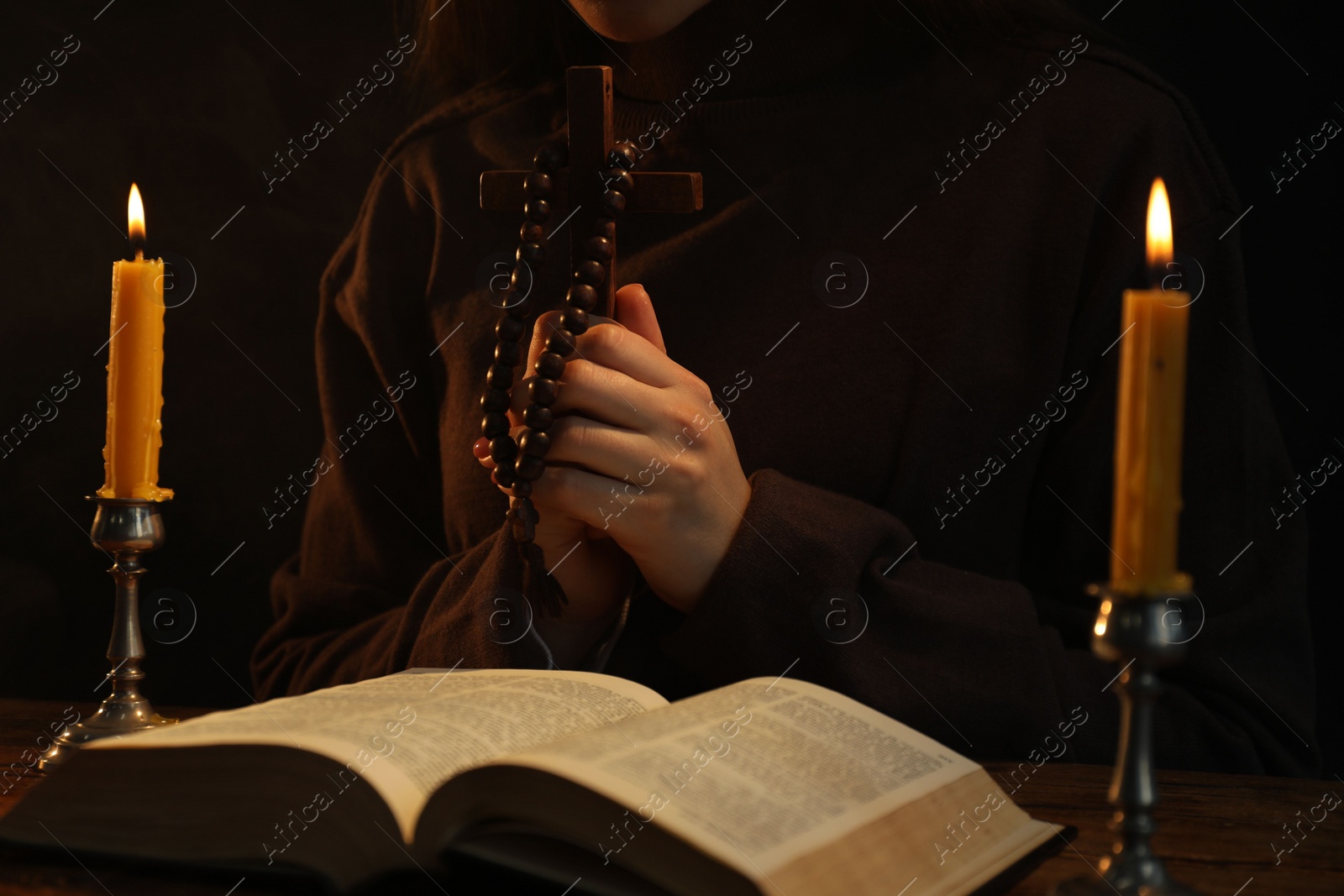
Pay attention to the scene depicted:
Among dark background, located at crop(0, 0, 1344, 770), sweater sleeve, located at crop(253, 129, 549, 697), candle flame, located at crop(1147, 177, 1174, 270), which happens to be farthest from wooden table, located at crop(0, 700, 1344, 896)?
dark background, located at crop(0, 0, 1344, 770)

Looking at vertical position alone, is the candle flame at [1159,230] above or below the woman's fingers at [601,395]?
below

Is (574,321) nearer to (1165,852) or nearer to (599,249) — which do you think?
(599,249)

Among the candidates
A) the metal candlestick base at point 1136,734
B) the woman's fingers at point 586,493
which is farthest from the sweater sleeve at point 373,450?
the metal candlestick base at point 1136,734

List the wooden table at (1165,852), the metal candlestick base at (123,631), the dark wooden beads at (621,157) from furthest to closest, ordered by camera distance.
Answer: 1. the dark wooden beads at (621,157)
2. the metal candlestick base at (123,631)
3. the wooden table at (1165,852)

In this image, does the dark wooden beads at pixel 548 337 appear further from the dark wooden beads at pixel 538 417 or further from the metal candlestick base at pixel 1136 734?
the metal candlestick base at pixel 1136 734

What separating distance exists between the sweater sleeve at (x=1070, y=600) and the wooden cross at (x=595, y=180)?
25 cm

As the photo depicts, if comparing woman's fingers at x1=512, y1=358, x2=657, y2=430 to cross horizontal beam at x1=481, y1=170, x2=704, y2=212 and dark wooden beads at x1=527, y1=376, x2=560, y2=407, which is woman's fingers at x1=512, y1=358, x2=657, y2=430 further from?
cross horizontal beam at x1=481, y1=170, x2=704, y2=212

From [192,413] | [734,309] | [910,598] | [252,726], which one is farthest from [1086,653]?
[192,413]

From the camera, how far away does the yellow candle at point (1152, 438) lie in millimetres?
497

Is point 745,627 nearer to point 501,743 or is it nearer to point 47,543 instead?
point 501,743

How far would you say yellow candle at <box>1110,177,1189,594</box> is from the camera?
50 cm

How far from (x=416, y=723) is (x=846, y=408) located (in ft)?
1.87

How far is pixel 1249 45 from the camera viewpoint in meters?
1.39

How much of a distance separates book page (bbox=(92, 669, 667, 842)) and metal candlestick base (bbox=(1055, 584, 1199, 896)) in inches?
12.8
